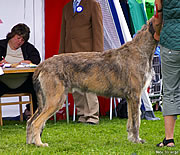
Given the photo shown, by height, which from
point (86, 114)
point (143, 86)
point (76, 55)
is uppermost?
point (76, 55)

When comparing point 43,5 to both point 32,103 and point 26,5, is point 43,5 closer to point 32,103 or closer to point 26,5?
point 26,5

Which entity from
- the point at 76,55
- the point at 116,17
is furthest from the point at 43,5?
the point at 76,55

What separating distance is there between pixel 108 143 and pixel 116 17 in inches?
136

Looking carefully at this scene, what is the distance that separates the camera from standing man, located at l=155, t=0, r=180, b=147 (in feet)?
14.4

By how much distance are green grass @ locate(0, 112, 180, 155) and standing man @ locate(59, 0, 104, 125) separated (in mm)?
425

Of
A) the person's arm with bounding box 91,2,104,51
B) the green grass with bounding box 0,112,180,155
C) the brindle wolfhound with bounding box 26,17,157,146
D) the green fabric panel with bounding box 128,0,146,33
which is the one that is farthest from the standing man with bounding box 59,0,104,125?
the brindle wolfhound with bounding box 26,17,157,146

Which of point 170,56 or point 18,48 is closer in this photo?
point 170,56

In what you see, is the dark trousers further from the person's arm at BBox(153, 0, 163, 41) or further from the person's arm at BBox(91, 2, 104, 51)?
the person's arm at BBox(153, 0, 163, 41)

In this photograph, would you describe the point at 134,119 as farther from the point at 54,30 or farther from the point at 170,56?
the point at 54,30

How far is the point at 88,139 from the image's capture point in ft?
18.4

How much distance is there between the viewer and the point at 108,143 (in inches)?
206

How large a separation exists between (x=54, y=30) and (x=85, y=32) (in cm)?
192

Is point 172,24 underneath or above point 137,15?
underneath

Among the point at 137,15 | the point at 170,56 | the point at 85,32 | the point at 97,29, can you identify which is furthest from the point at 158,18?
the point at 137,15
